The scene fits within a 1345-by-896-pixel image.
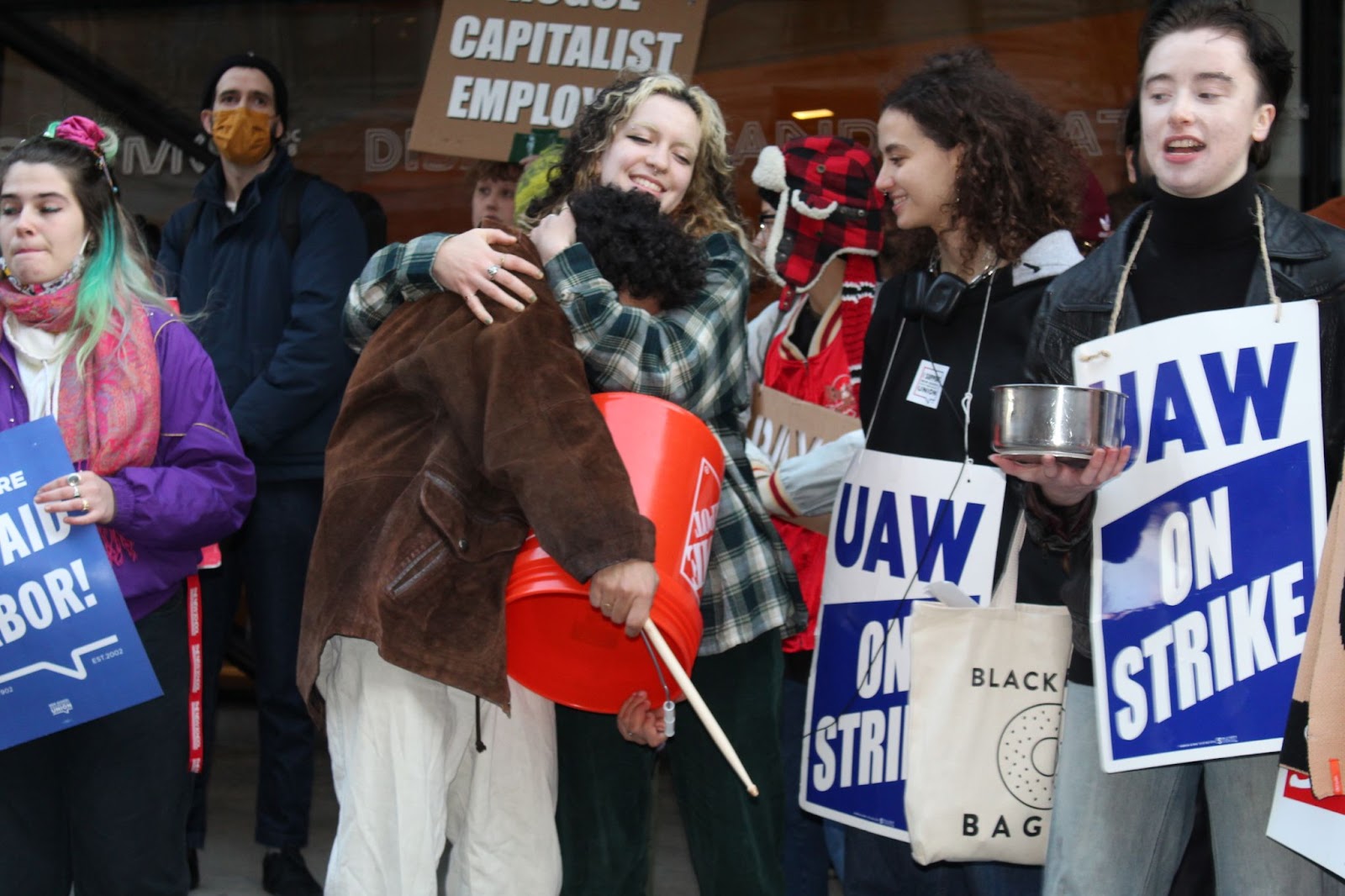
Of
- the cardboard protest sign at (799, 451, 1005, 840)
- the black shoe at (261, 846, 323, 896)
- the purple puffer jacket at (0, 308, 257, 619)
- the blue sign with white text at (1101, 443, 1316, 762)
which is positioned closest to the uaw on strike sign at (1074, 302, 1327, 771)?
the blue sign with white text at (1101, 443, 1316, 762)

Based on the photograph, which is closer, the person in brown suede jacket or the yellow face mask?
the person in brown suede jacket

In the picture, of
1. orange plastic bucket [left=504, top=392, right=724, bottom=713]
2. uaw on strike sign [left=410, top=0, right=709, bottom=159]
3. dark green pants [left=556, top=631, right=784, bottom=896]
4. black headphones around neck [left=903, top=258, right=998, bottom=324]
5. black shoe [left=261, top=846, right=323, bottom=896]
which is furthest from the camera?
uaw on strike sign [left=410, top=0, right=709, bottom=159]

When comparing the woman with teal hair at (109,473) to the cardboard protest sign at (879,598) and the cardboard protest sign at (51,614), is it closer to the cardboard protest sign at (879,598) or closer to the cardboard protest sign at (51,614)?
the cardboard protest sign at (51,614)

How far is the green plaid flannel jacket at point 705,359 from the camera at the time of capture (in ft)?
9.66

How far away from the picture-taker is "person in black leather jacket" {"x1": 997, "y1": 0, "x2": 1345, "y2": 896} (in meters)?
2.59

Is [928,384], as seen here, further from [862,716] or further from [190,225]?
[190,225]

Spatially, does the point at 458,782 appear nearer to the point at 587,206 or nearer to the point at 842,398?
the point at 587,206

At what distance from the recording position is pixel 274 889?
4781mm

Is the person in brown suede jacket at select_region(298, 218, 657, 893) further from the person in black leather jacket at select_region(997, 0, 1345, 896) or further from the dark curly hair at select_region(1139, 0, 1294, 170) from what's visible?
the dark curly hair at select_region(1139, 0, 1294, 170)

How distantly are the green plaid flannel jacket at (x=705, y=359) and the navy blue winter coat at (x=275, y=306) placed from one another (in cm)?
160

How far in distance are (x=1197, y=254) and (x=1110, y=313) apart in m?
0.18

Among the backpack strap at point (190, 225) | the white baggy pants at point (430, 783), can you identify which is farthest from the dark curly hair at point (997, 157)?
the backpack strap at point (190, 225)

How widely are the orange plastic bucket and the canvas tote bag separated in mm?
474

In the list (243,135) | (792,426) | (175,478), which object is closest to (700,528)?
(792,426)
